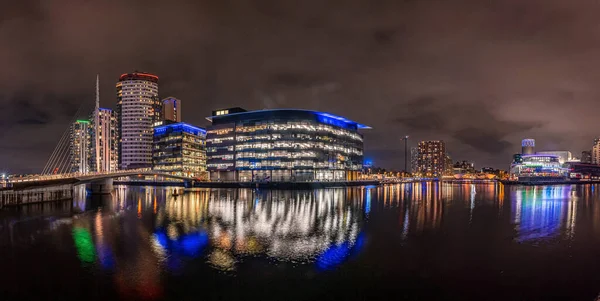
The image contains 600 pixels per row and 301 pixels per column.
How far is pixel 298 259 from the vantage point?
24.9 m

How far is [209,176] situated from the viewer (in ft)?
530

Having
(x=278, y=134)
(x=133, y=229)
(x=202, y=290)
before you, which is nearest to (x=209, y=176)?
(x=278, y=134)

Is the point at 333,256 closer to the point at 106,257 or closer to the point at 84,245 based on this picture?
the point at 106,257

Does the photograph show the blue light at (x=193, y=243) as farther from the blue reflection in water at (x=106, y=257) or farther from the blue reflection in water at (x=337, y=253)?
the blue reflection in water at (x=337, y=253)

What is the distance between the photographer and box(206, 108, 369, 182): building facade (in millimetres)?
146375

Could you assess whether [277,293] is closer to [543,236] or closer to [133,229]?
[133,229]

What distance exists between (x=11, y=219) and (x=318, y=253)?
45425mm

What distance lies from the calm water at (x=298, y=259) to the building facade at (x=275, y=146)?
102053 mm

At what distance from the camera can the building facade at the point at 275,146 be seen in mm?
146375

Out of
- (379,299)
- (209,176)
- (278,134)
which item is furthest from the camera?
(209,176)

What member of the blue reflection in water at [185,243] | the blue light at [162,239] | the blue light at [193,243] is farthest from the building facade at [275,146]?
the blue light at [193,243]

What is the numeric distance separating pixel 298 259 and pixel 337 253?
365 centimetres

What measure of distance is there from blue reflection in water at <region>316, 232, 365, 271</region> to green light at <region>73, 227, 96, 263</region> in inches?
673

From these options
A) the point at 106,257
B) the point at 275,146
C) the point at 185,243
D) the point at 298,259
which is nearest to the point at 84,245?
the point at 106,257
